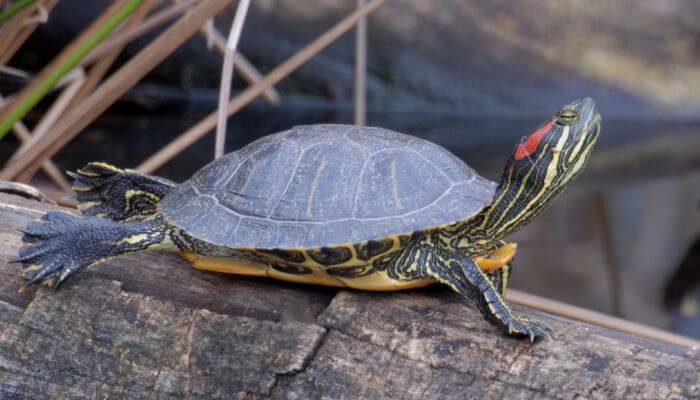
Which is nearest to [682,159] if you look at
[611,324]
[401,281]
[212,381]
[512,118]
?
[512,118]

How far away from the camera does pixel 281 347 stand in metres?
1.41

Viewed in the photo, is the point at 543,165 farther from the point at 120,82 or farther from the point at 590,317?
the point at 120,82

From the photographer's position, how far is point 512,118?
193 inches

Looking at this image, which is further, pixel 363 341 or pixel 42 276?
pixel 42 276

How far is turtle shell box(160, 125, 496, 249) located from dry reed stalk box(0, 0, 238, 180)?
1.20 ft

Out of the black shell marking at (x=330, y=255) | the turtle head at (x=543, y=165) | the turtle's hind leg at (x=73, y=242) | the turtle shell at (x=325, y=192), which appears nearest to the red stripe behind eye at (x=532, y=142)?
the turtle head at (x=543, y=165)

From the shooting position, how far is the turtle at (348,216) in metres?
1.50

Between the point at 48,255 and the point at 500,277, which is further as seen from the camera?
the point at 500,277

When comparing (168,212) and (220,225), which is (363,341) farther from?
(168,212)

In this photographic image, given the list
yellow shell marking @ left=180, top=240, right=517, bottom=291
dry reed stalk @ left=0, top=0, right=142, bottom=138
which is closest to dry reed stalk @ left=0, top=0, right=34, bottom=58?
dry reed stalk @ left=0, top=0, right=142, bottom=138

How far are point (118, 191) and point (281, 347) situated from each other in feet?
2.19

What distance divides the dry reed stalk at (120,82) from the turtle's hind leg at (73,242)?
14.6 inches

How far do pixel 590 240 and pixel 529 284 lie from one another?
655 millimetres

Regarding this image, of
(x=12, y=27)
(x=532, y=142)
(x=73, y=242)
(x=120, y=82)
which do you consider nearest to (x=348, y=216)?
(x=532, y=142)
